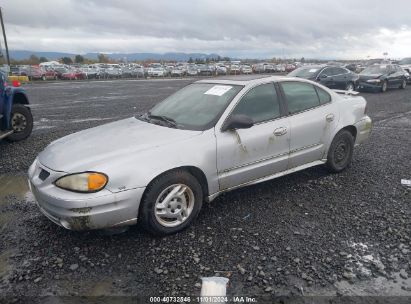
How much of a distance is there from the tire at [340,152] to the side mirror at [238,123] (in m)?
1.86

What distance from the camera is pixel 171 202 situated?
3580 millimetres

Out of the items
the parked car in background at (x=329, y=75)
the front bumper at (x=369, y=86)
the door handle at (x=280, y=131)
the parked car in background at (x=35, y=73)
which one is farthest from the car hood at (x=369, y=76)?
the parked car in background at (x=35, y=73)

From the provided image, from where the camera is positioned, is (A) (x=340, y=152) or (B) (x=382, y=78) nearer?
(A) (x=340, y=152)

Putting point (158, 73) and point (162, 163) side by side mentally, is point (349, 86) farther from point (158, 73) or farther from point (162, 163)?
point (158, 73)

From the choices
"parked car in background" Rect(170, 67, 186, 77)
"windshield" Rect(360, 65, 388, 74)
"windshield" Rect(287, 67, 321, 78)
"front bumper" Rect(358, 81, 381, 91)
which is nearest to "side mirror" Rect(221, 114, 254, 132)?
"windshield" Rect(287, 67, 321, 78)

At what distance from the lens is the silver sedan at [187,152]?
3.24m

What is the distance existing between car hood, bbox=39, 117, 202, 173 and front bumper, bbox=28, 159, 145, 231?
0.66 feet

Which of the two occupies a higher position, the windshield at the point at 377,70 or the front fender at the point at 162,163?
Answer: the windshield at the point at 377,70

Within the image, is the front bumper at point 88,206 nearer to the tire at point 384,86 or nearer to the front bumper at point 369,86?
the front bumper at point 369,86

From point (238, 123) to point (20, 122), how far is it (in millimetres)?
6124

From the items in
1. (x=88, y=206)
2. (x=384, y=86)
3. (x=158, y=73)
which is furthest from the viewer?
(x=158, y=73)

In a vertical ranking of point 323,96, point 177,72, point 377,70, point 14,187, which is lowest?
point 14,187

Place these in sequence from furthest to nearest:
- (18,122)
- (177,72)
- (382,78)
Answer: (177,72)
(382,78)
(18,122)

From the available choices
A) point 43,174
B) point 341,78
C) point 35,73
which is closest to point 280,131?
point 43,174
